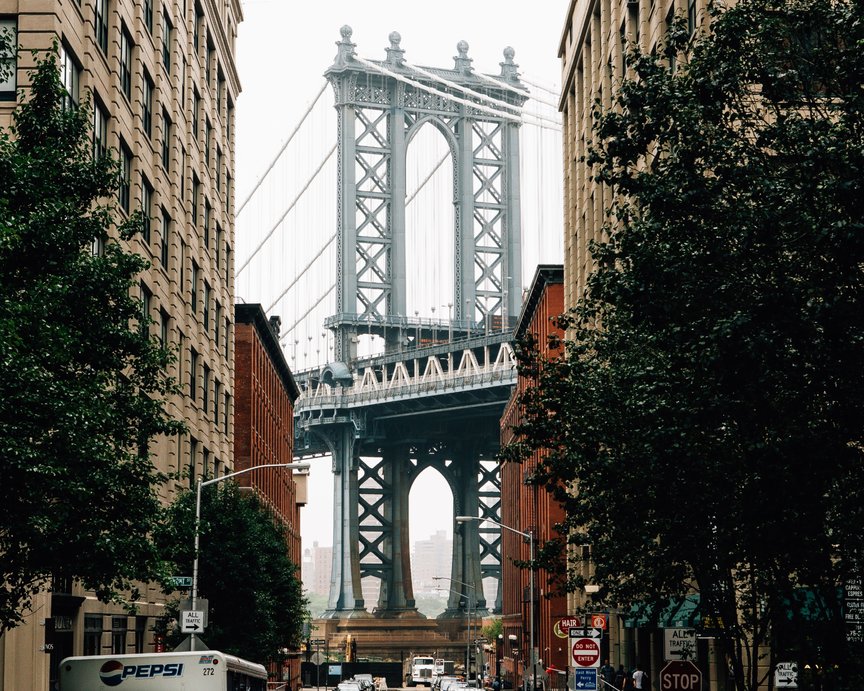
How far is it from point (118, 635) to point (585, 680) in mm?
18018

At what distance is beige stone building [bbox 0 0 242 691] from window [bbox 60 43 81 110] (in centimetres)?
6

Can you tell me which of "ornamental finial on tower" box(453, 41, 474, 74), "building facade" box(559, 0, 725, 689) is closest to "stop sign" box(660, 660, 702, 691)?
"building facade" box(559, 0, 725, 689)

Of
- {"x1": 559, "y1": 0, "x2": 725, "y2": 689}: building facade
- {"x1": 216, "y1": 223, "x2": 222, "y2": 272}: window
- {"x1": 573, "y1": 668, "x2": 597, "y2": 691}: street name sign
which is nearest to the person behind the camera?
{"x1": 573, "y1": 668, "x2": 597, "y2": 691}: street name sign

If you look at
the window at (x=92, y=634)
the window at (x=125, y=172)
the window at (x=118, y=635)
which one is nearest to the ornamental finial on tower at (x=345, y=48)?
the window at (x=125, y=172)

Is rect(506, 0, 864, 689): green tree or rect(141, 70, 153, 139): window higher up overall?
rect(141, 70, 153, 139): window

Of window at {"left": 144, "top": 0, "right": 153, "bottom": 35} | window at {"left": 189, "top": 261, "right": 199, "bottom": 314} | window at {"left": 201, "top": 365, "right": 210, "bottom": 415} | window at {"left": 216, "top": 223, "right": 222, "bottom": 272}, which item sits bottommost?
window at {"left": 201, "top": 365, "right": 210, "bottom": 415}

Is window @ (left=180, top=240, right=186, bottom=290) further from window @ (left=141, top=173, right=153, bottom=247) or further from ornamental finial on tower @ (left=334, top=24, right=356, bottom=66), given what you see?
ornamental finial on tower @ (left=334, top=24, right=356, bottom=66)

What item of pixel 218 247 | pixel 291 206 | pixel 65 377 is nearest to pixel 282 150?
pixel 291 206

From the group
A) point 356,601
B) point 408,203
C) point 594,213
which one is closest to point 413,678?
point 356,601

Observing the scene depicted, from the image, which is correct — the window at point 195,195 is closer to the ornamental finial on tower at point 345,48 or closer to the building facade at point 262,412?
the building facade at point 262,412

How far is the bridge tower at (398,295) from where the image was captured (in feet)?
511

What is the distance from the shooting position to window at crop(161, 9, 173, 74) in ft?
167

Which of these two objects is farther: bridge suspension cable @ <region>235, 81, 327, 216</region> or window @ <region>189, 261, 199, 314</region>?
bridge suspension cable @ <region>235, 81, 327, 216</region>

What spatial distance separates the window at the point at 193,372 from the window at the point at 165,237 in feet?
19.9
